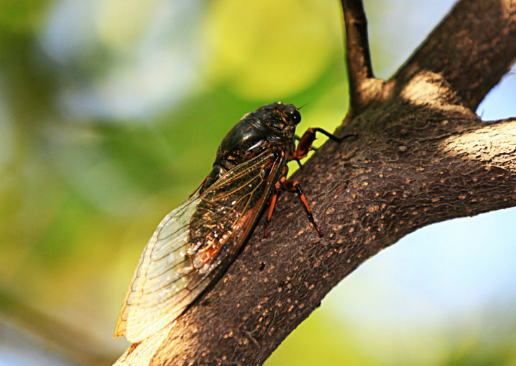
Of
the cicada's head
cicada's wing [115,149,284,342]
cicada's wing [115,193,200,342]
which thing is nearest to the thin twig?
the cicada's head

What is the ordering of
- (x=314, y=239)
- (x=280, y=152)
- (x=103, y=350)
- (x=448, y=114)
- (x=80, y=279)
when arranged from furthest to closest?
1. (x=80, y=279)
2. (x=103, y=350)
3. (x=280, y=152)
4. (x=448, y=114)
5. (x=314, y=239)

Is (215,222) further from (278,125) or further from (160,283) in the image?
(278,125)

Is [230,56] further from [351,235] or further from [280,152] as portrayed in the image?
[351,235]

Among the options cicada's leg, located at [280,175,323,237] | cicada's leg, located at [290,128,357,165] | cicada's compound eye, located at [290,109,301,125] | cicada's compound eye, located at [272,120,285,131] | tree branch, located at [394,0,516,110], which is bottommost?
cicada's leg, located at [280,175,323,237]

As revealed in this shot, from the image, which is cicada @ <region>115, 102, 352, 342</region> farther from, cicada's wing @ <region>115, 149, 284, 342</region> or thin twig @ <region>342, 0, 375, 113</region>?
thin twig @ <region>342, 0, 375, 113</region>

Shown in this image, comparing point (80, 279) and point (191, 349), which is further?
point (80, 279)

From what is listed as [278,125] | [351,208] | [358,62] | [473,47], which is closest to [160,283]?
[351,208]

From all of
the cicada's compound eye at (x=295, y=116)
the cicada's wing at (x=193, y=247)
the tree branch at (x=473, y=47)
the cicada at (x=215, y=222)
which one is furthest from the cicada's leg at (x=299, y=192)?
the tree branch at (x=473, y=47)

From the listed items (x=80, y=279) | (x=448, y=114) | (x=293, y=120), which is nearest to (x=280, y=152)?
(x=293, y=120)

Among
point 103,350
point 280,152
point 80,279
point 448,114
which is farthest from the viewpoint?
point 80,279
